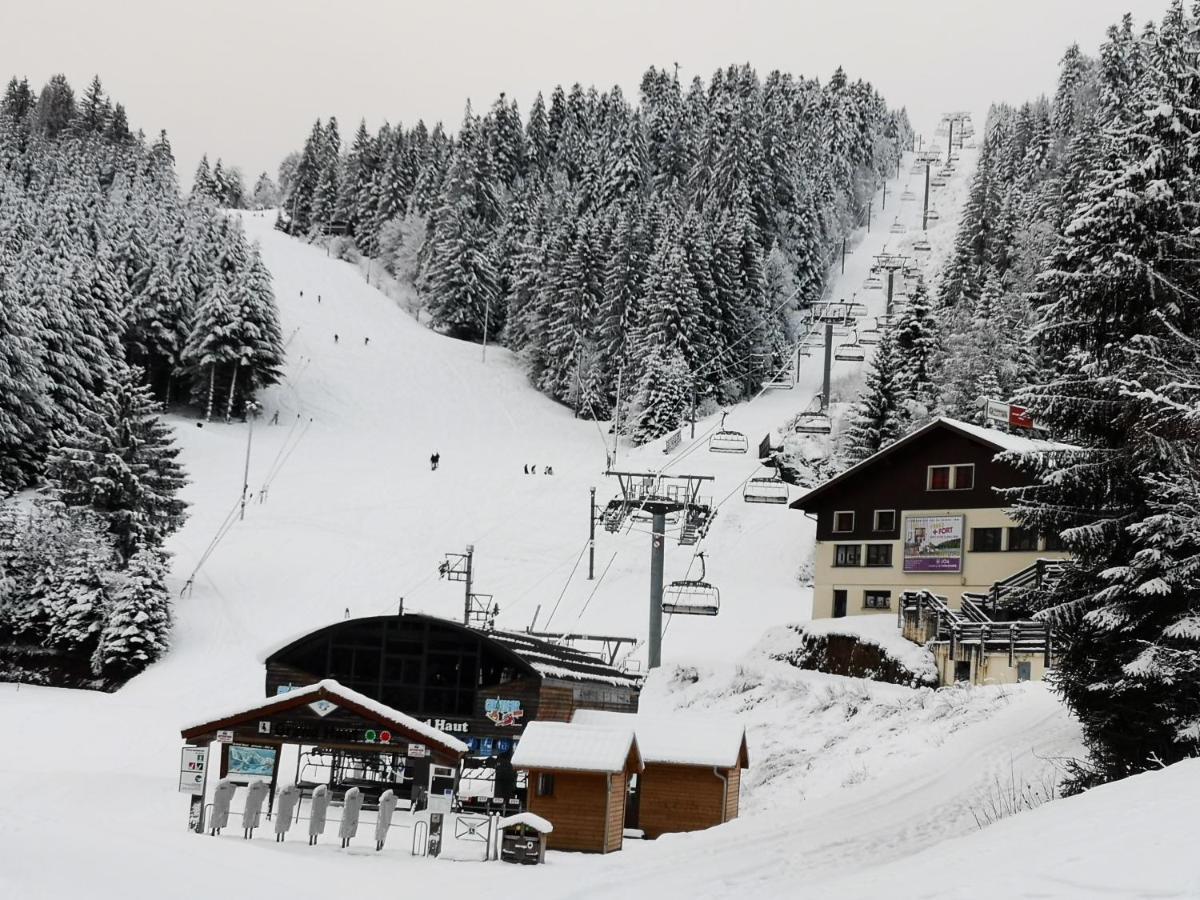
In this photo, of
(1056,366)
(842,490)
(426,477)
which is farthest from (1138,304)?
(426,477)

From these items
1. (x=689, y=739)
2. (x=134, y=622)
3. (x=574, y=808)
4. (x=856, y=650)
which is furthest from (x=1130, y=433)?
(x=134, y=622)

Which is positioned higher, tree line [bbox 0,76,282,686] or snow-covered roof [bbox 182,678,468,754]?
tree line [bbox 0,76,282,686]

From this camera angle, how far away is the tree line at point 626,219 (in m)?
92.8

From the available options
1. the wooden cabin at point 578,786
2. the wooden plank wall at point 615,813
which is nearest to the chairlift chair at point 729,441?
the wooden plank wall at point 615,813

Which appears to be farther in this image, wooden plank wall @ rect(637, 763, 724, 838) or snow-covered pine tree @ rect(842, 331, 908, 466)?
snow-covered pine tree @ rect(842, 331, 908, 466)

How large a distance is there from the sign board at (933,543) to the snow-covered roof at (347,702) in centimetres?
2149

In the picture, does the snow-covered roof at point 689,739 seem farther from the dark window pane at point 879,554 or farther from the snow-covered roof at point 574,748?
the dark window pane at point 879,554

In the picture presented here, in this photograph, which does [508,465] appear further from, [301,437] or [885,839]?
[885,839]

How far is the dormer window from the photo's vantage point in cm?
4288

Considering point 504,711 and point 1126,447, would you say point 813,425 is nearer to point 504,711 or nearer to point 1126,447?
point 504,711

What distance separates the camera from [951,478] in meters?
43.3

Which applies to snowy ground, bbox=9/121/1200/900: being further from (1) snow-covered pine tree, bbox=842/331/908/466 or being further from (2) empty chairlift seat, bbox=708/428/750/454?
(1) snow-covered pine tree, bbox=842/331/908/466

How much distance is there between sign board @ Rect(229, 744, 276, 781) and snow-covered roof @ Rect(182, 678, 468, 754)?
1045 millimetres

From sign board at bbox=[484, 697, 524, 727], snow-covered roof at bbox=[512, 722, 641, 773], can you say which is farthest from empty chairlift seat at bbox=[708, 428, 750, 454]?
snow-covered roof at bbox=[512, 722, 641, 773]
